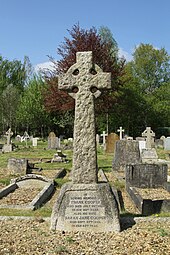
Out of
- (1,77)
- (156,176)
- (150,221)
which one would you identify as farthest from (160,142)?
(1,77)

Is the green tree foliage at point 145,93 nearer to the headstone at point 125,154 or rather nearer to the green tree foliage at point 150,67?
the green tree foliage at point 150,67

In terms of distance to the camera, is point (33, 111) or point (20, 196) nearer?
point (20, 196)

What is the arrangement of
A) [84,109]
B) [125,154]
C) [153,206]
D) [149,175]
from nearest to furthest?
[84,109], [153,206], [149,175], [125,154]

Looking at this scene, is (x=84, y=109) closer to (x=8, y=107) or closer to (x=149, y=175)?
(x=149, y=175)

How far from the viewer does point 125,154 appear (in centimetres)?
1482

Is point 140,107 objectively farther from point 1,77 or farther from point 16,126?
point 1,77

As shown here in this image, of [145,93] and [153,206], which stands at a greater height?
[145,93]

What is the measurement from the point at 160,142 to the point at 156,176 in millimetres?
20495

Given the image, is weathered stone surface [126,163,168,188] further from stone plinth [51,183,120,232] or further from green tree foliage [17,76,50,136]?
green tree foliage [17,76,50,136]

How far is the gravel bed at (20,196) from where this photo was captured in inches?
365

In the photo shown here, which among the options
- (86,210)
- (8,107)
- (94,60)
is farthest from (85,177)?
(8,107)

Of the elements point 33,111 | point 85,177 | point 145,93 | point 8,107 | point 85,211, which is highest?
point 145,93

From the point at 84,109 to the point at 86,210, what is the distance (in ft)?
5.70

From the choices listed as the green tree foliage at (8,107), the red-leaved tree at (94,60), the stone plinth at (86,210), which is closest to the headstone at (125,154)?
the stone plinth at (86,210)
